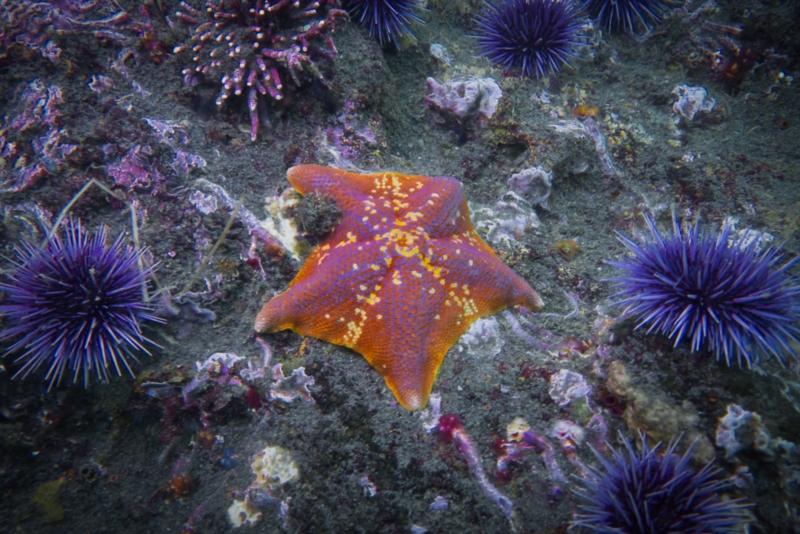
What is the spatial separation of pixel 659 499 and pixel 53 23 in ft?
20.1

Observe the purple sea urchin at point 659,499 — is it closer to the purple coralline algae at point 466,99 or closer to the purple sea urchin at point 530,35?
the purple coralline algae at point 466,99

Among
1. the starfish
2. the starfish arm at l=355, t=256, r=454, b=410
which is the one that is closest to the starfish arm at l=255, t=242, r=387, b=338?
the starfish

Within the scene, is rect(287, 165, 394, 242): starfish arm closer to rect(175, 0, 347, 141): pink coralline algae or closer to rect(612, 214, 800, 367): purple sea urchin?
rect(175, 0, 347, 141): pink coralline algae

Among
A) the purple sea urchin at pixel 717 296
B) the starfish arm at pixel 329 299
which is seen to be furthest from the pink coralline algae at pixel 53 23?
the purple sea urchin at pixel 717 296

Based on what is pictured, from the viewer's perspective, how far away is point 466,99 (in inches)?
182

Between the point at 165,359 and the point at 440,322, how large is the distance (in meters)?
2.23

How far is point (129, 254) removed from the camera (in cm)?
317

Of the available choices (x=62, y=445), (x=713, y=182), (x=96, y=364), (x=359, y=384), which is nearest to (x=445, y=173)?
(x=359, y=384)

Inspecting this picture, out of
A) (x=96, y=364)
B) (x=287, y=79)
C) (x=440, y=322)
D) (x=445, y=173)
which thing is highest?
A: (x=287, y=79)

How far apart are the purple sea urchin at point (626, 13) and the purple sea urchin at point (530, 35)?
22.9 inches

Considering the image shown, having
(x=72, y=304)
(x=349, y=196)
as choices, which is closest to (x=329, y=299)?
(x=349, y=196)

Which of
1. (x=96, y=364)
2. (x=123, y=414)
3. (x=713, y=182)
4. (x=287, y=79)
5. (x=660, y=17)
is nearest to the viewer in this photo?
(x=96, y=364)

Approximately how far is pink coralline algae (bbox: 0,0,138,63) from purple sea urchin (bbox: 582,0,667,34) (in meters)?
5.16

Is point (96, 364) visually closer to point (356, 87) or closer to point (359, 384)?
point (359, 384)
